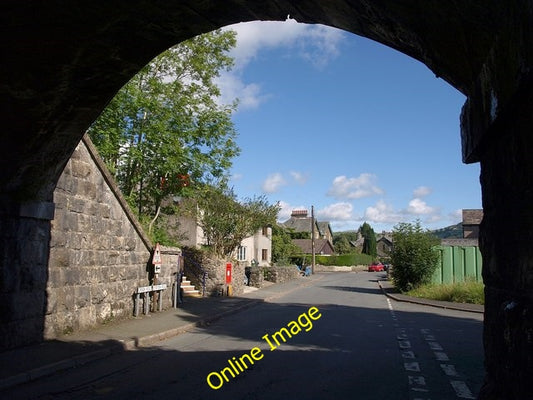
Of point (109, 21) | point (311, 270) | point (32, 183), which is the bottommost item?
point (311, 270)

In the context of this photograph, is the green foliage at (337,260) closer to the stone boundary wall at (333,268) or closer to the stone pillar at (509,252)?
the stone boundary wall at (333,268)

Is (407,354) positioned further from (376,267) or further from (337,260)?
(337,260)

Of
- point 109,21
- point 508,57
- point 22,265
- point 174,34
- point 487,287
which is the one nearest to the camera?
point 508,57

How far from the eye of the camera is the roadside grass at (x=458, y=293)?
2181 centimetres

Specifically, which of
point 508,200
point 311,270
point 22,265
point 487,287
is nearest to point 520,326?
point 508,200

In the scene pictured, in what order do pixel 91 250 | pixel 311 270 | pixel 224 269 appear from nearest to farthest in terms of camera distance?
pixel 91 250
pixel 224 269
pixel 311 270

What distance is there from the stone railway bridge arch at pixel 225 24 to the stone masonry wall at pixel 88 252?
62cm

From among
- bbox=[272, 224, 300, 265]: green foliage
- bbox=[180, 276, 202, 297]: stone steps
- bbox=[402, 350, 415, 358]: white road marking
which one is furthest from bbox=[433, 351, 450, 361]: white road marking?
bbox=[272, 224, 300, 265]: green foliage

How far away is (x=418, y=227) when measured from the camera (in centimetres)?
2767

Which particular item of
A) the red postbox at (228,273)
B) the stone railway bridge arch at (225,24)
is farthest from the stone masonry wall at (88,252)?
the red postbox at (228,273)

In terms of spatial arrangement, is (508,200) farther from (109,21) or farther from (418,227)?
(418,227)

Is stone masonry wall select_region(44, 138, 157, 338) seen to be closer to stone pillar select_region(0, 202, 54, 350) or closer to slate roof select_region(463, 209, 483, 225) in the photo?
stone pillar select_region(0, 202, 54, 350)

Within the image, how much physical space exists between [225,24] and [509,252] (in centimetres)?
453

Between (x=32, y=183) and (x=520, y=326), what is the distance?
28.3 feet
